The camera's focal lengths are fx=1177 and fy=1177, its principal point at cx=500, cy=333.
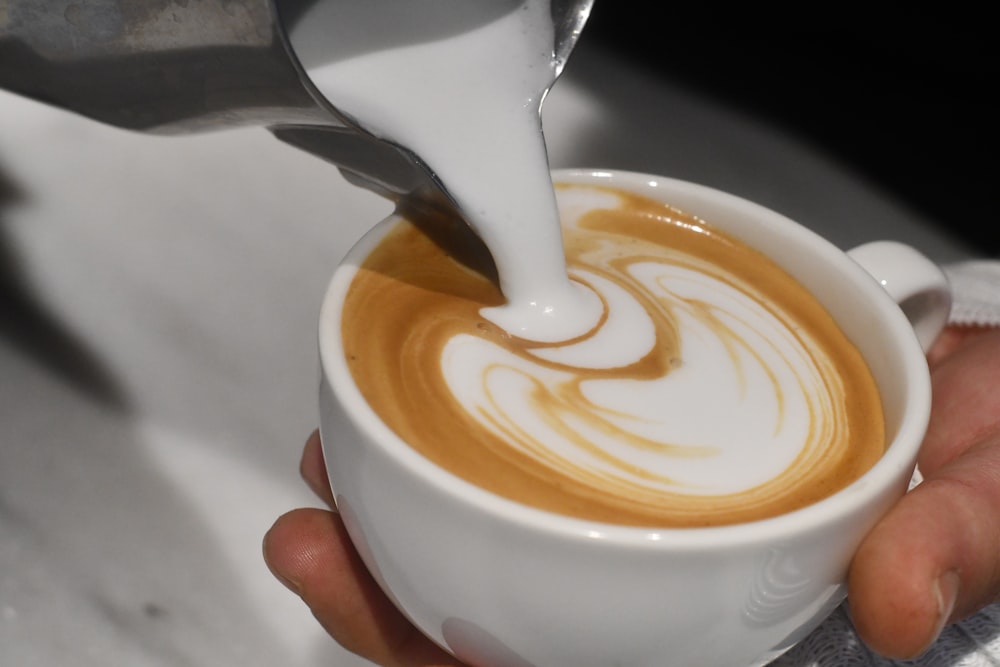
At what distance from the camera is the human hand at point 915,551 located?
0.39 metres

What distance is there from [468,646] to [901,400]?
174 mm

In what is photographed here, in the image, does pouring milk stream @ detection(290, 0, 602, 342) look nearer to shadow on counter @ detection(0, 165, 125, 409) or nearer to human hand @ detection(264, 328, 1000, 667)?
human hand @ detection(264, 328, 1000, 667)

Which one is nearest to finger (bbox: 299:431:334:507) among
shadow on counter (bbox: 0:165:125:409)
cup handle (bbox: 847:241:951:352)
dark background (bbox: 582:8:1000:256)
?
shadow on counter (bbox: 0:165:125:409)

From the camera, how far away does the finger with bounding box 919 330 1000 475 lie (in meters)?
0.56

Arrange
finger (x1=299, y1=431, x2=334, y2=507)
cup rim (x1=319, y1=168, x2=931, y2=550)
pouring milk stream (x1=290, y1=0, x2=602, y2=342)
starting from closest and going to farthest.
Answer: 1. cup rim (x1=319, y1=168, x2=931, y2=550)
2. pouring milk stream (x1=290, y1=0, x2=602, y2=342)
3. finger (x1=299, y1=431, x2=334, y2=507)

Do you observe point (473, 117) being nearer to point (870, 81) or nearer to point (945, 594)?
point (945, 594)

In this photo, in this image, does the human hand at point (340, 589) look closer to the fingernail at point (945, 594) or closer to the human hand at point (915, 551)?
the human hand at point (915, 551)

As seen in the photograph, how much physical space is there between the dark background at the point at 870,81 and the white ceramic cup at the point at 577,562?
41 cm

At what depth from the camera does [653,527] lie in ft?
1.16

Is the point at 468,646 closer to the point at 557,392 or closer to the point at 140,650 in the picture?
the point at 557,392

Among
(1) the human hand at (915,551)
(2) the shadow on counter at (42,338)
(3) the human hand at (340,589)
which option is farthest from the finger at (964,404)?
(2) the shadow on counter at (42,338)

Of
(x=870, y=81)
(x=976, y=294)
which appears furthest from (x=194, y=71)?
(x=870, y=81)

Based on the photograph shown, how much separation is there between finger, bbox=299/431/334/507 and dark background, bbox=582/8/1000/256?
42 cm

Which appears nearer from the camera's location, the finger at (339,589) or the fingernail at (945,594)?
the fingernail at (945,594)
